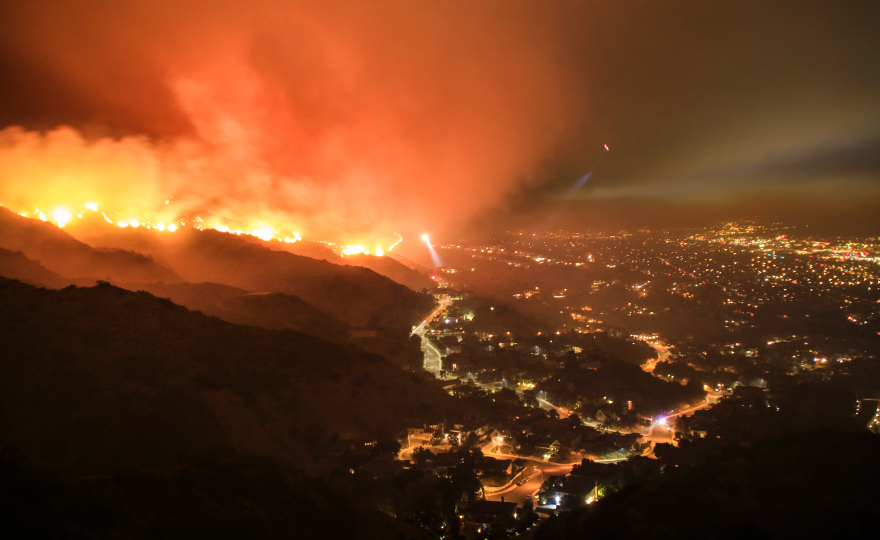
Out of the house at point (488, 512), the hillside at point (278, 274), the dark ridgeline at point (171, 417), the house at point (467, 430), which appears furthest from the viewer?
the hillside at point (278, 274)

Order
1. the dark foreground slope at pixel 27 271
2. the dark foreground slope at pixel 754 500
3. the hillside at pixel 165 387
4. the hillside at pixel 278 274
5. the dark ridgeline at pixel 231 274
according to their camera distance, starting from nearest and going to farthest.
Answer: the dark foreground slope at pixel 754 500 < the hillside at pixel 165 387 < the dark foreground slope at pixel 27 271 < the dark ridgeline at pixel 231 274 < the hillside at pixel 278 274

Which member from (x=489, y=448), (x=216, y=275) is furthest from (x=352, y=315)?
(x=489, y=448)

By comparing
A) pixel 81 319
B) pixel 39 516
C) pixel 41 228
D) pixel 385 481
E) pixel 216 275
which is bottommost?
pixel 385 481

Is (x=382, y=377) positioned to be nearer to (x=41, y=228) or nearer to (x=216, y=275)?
(x=216, y=275)

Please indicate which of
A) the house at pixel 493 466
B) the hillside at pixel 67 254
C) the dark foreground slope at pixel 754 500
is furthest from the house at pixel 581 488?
the hillside at pixel 67 254

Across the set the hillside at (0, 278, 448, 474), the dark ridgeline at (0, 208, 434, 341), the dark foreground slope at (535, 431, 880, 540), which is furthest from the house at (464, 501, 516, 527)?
the dark ridgeline at (0, 208, 434, 341)

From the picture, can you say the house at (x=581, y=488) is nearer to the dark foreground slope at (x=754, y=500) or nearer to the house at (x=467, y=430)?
the dark foreground slope at (x=754, y=500)

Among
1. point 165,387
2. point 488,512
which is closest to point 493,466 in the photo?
point 488,512
